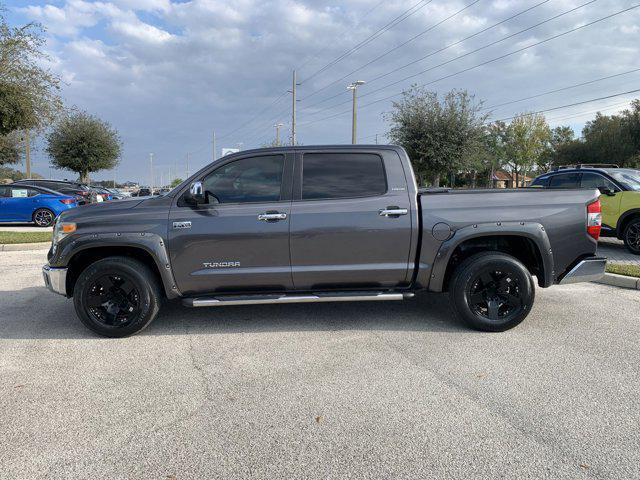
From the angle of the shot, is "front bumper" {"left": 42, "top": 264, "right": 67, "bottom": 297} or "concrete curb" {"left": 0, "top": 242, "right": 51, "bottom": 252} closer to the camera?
"front bumper" {"left": 42, "top": 264, "right": 67, "bottom": 297}

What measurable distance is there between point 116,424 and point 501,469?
2404mm

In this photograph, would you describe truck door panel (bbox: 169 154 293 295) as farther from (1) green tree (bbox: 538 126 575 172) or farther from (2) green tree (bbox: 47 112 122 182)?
(1) green tree (bbox: 538 126 575 172)

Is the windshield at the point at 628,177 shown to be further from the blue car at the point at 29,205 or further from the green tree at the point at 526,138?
the green tree at the point at 526,138

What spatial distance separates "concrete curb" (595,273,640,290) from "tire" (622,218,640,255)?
3.03m

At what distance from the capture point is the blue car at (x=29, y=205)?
49.6 ft

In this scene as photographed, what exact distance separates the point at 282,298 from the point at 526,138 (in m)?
53.1

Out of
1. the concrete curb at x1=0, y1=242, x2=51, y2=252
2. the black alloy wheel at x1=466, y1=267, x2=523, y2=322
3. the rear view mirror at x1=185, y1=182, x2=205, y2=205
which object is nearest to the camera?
the rear view mirror at x1=185, y1=182, x2=205, y2=205

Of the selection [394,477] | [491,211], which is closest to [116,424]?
[394,477]

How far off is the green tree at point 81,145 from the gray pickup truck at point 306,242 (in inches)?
1349

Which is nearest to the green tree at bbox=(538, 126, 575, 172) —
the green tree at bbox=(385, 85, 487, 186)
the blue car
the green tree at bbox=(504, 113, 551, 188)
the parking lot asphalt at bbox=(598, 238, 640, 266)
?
the green tree at bbox=(504, 113, 551, 188)

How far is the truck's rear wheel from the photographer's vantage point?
30.1 feet

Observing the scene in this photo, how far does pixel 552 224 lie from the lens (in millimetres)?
4684

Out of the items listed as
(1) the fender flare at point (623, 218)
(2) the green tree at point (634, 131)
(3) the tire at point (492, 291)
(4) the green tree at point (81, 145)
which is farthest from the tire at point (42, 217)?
(2) the green tree at point (634, 131)

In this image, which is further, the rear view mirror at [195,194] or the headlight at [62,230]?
the headlight at [62,230]
